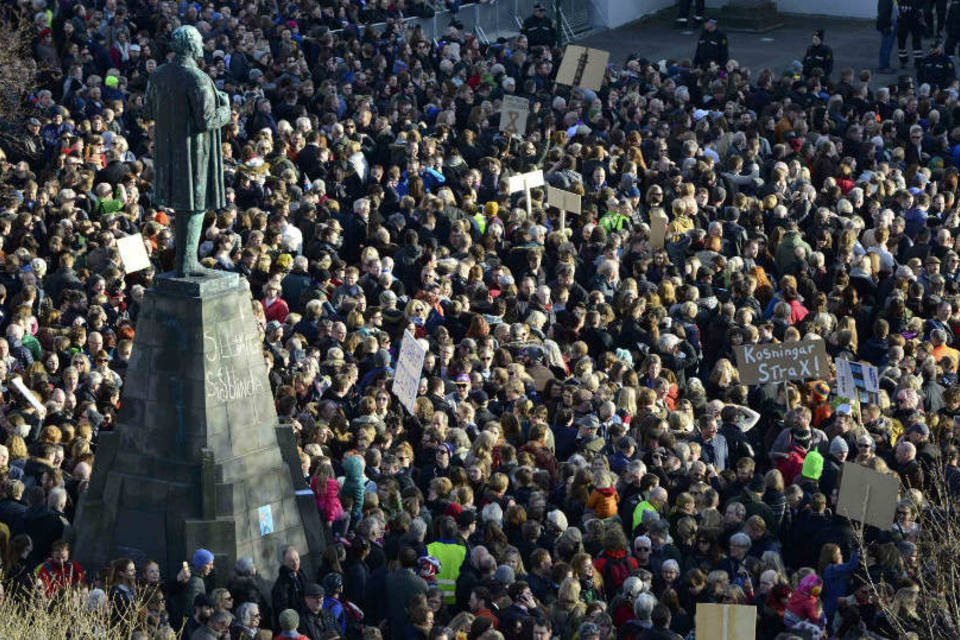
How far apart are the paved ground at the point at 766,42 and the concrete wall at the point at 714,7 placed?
185 millimetres

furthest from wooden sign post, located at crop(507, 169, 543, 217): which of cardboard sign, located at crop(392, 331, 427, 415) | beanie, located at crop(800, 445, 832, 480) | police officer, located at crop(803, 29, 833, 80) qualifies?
police officer, located at crop(803, 29, 833, 80)

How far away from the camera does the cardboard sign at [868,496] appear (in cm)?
1892

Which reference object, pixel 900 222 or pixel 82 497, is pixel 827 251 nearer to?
pixel 900 222

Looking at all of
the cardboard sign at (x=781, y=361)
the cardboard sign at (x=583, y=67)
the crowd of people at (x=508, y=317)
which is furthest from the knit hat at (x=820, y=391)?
the cardboard sign at (x=583, y=67)

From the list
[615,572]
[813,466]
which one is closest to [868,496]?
[813,466]

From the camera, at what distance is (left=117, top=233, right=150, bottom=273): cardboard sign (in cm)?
2353

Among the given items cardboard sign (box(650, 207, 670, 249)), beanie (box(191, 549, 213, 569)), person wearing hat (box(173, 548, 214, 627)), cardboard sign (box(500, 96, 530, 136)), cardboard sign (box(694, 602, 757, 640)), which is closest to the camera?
cardboard sign (box(694, 602, 757, 640))

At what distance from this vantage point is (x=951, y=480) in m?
20.1

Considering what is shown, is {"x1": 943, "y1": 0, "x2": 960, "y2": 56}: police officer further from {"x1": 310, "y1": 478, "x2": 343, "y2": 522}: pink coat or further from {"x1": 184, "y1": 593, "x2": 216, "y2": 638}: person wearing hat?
{"x1": 184, "y1": 593, "x2": 216, "y2": 638}: person wearing hat

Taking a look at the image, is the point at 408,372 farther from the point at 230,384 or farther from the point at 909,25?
the point at 909,25

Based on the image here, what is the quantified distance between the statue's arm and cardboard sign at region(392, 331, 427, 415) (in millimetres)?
3474

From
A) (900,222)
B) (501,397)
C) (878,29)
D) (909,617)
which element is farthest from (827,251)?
(878,29)

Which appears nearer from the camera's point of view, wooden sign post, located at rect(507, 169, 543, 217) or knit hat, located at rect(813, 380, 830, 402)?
knit hat, located at rect(813, 380, 830, 402)

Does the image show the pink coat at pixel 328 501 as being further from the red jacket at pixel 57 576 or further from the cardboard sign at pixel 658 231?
the cardboard sign at pixel 658 231
